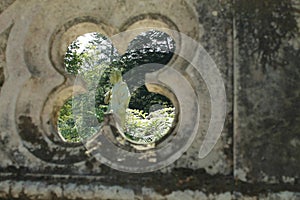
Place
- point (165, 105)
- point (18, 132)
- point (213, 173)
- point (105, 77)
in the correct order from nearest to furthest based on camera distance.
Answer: point (213, 173)
point (18, 132)
point (165, 105)
point (105, 77)

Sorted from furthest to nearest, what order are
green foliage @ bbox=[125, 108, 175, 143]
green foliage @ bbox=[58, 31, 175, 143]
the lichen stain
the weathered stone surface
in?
1. green foliage @ bbox=[58, 31, 175, 143]
2. green foliage @ bbox=[125, 108, 175, 143]
3. the lichen stain
4. the weathered stone surface

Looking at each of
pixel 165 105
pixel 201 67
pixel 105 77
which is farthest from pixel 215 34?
pixel 105 77

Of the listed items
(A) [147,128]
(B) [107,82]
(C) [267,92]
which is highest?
(B) [107,82]

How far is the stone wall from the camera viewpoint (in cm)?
268

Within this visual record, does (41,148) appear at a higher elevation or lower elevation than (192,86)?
lower

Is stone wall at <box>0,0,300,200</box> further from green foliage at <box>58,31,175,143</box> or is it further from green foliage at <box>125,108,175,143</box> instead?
green foliage at <box>58,31,175,143</box>

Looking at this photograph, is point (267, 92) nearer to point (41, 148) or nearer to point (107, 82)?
point (41, 148)

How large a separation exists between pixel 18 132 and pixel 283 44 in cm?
187

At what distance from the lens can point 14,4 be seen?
3232mm

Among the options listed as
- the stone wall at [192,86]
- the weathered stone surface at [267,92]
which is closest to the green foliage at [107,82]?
the stone wall at [192,86]

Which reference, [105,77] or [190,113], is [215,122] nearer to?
[190,113]

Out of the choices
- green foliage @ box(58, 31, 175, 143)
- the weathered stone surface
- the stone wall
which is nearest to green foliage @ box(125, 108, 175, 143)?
green foliage @ box(58, 31, 175, 143)

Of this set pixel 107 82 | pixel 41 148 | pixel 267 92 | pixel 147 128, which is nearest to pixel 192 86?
pixel 267 92

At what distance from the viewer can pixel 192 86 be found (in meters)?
2.89
